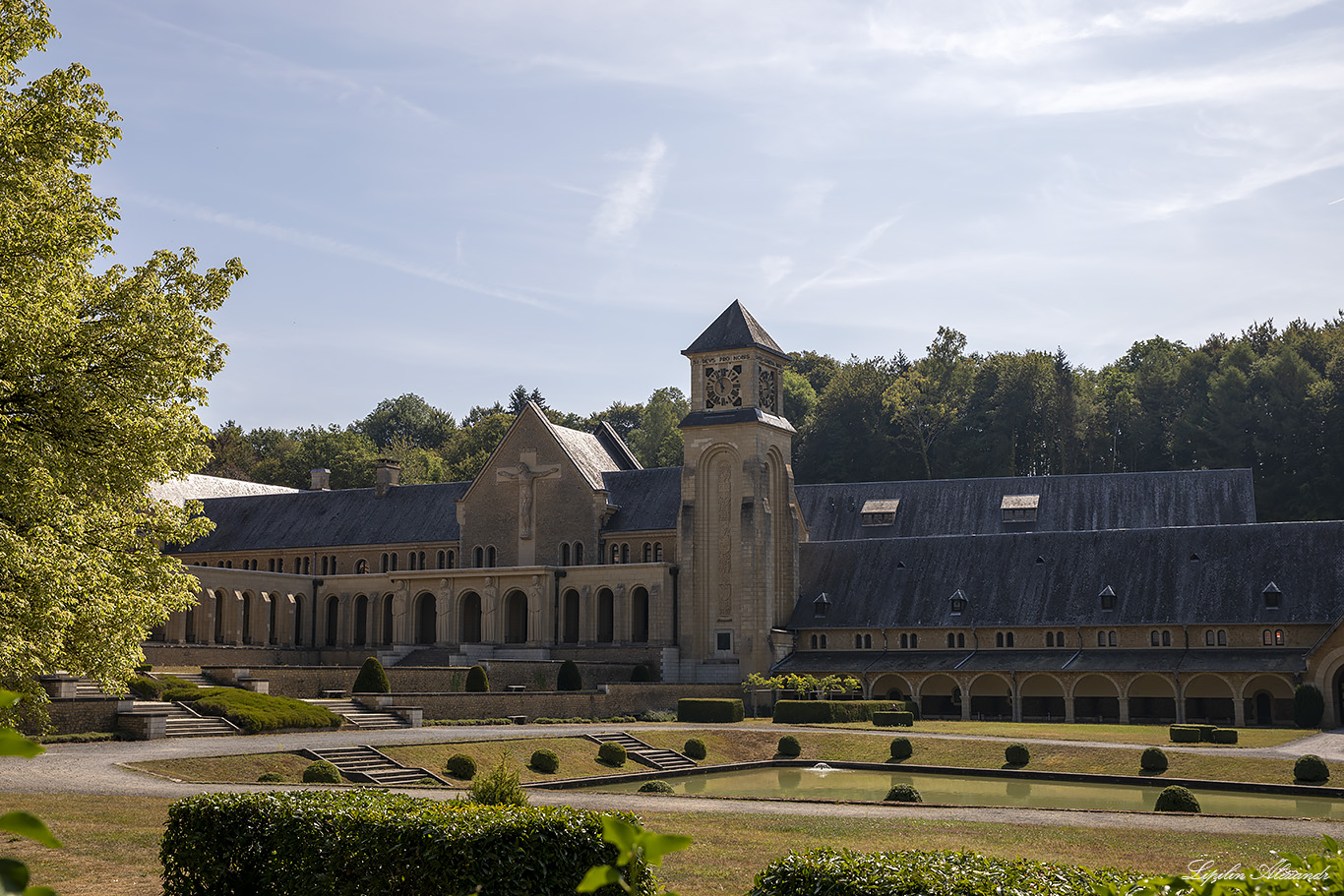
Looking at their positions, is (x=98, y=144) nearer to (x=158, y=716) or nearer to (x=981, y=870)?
(x=981, y=870)

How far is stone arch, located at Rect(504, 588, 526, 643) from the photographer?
7162 centimetres

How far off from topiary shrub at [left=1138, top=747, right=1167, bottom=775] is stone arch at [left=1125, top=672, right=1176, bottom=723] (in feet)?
64.7

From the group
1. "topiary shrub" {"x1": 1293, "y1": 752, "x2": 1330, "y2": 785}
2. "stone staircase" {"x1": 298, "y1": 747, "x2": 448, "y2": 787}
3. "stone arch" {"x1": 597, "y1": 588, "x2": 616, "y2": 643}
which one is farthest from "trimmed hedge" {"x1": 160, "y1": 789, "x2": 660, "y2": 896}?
"stone arch" {"x1": 597, "y1": 588, "x2": 616, "y2": 643}

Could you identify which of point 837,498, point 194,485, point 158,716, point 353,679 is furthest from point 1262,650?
point 194,485

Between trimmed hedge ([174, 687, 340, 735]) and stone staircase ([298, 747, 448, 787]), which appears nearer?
stone staircase ([298, 747, 448, 787])

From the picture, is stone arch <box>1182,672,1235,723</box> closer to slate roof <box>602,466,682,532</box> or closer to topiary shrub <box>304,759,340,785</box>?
slate roof <box>602,466,682,532</box>

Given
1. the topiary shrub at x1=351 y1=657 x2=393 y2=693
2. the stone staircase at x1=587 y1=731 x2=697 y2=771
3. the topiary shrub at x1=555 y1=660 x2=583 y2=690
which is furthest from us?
the topiary shrub at x1=555 y1=660 x2=583 y2=690

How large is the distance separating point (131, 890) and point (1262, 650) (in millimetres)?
50263

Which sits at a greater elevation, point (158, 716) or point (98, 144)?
point (98, 144)

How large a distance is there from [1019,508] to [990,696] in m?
18.2

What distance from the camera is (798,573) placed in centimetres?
6769

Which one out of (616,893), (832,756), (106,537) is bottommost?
(832,756)

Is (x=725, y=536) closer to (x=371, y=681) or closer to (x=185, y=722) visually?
(x=371, y=681)

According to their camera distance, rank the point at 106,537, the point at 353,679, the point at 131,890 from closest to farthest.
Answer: the point at 131,890
the point at 106,537
the point at 353,679
